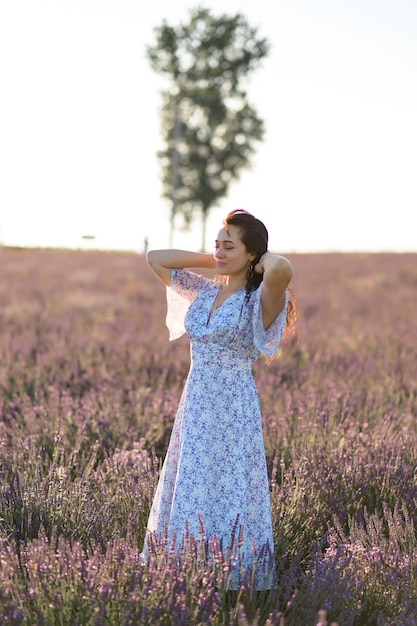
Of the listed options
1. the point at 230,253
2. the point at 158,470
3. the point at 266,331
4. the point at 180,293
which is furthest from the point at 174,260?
the point at 158,470

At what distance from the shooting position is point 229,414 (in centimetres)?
295

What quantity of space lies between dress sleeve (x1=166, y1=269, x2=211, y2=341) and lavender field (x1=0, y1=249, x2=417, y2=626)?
0.67m

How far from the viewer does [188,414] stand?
2977 millimetres

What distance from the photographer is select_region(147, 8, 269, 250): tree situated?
3472 centimetres

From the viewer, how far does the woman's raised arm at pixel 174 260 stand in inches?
125

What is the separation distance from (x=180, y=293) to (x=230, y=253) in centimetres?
39

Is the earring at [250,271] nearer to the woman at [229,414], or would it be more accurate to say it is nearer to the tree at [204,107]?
the woman at [229,414]

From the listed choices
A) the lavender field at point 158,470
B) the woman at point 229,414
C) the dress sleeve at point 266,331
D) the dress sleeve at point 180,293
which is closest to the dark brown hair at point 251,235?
the woman at point 229,414

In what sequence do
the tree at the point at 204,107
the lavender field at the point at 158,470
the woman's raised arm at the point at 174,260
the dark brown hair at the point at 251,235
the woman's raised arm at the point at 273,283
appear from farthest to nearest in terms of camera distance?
the tree at the point at 204,107 < the woman's raised arm at the point at 174,260 < the dark brown hair at the point at 251,235 < the woman's raised arm at the point at 273,283 < the lavender field at the point at 158,470

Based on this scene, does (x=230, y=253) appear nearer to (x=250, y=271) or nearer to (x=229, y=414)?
(x=250, y=271)

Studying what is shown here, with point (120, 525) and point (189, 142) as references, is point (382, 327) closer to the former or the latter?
point (120, 525)

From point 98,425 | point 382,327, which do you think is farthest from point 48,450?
point 382,327

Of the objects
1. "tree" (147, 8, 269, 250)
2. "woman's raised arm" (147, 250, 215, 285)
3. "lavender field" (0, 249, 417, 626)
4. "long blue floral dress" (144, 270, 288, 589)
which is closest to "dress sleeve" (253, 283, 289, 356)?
"long blue floral dress" (144, 270, 288, 589)

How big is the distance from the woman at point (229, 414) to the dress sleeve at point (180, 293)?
163mm
